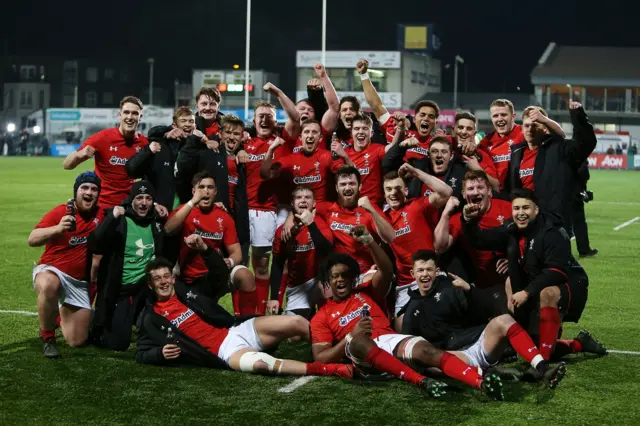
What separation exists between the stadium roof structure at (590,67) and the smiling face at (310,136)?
6298cm

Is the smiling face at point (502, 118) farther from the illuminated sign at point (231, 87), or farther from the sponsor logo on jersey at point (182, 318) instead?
the illuminated sign at point (231, 87)

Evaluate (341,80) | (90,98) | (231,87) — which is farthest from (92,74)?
(341,80)

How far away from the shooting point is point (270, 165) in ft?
29.3

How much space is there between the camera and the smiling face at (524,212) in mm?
7180

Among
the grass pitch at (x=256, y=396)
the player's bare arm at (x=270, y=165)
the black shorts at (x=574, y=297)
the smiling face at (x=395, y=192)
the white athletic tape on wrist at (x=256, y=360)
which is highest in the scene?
the player's bare arm at (x=270, y=165)

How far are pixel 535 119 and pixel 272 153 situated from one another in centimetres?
246

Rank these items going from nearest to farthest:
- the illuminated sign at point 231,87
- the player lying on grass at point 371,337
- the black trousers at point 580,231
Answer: the player lying on grass at point 371,337 < the black trousers at point 580,231 < the illuminated sign at point 231,87

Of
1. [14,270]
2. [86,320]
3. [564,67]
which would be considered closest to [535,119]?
[86,320]

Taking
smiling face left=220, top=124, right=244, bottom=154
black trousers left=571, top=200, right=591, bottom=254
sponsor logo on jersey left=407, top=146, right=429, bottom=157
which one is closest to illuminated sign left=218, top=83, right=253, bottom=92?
black trousers left=571, top=200, right=591, bottom=254

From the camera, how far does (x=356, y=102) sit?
9.36 m

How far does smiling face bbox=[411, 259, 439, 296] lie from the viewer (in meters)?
7.12

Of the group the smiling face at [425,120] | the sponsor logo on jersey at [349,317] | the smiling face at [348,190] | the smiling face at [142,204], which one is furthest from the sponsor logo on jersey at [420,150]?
the smiling face at [142,204]

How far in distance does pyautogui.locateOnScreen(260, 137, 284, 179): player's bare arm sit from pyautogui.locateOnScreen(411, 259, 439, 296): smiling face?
2.21 metres

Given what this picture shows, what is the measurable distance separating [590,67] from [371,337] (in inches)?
2711
